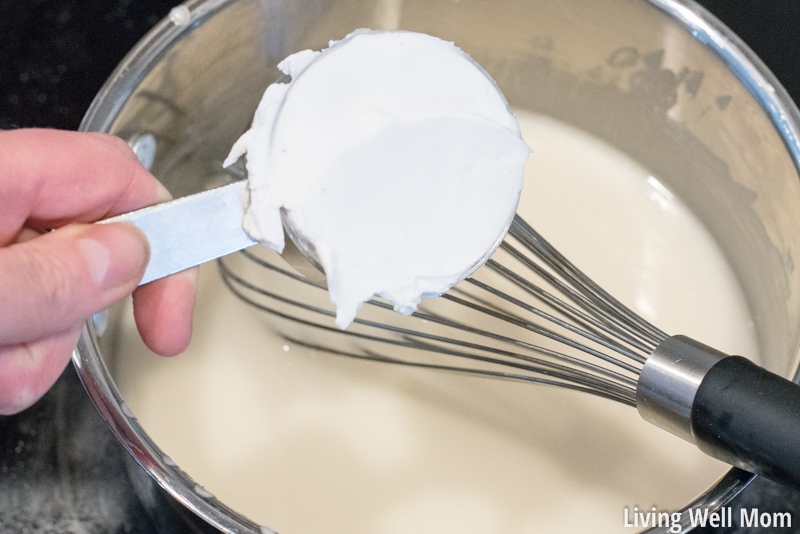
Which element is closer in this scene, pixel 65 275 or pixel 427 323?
pixel 65 275

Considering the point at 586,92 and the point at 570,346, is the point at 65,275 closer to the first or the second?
the point at 570,346

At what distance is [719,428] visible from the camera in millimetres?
444

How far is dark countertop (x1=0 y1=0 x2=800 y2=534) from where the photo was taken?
61cm

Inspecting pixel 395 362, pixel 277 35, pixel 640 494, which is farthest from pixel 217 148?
pixel 640 494

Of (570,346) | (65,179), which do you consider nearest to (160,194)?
(65,179)

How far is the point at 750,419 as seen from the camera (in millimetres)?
426

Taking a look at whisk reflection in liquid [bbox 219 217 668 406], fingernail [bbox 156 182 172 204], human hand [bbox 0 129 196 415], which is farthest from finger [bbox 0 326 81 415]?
whisk reflection in liquid [bbox 219 217 668 406]

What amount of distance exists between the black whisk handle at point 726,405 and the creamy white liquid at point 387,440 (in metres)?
0.19

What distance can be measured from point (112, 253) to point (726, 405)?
39cm

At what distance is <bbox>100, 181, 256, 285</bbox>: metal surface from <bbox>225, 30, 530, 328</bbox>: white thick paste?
0.6 inches

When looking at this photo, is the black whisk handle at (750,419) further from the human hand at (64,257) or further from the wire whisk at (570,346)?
the human hand at (64,257)

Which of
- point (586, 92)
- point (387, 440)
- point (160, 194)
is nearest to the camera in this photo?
point (160, 194)

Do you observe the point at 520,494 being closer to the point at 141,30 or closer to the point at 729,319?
the point at 729,319

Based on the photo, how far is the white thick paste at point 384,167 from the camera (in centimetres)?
44
